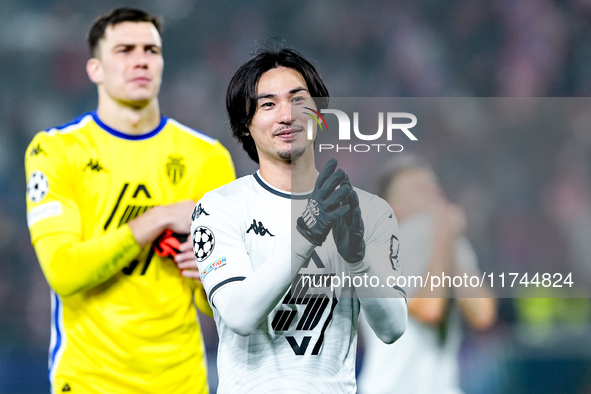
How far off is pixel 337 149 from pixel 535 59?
19.6 ft

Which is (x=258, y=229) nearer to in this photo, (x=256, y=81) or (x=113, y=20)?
(x=256, y=81)

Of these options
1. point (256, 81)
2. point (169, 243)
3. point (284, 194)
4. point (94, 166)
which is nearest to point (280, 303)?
point (284, 194)

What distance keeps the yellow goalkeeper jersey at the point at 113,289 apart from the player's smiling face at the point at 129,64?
0.26 meters

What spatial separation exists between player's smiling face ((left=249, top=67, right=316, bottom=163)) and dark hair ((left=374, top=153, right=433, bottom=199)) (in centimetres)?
97

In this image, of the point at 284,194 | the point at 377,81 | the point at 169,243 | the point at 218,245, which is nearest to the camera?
the point at 218,245

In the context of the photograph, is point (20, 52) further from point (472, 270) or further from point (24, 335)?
point (472, 270)

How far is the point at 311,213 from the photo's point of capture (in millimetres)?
2264

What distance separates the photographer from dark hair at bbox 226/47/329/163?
2674mm

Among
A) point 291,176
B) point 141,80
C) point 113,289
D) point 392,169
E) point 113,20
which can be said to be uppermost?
point 113,20

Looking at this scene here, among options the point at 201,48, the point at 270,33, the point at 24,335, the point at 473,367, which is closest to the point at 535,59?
the point at 270,33

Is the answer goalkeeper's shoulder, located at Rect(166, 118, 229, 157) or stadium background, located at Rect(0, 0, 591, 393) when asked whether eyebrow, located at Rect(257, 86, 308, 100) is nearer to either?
goalkeeper's shoulder, located at Rect(166, 118, 229, 157)

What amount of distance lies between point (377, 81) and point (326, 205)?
237 inches

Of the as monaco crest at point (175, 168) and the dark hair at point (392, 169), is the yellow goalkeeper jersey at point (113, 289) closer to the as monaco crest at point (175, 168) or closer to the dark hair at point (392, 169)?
the as monaco crest at point (175, 168)

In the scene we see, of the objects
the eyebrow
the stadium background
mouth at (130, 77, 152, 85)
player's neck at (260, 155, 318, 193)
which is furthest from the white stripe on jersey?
the stadium background
